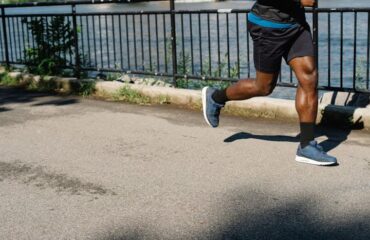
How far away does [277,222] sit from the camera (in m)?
3.76

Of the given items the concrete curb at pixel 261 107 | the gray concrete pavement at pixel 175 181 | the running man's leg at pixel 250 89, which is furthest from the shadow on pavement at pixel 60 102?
the running man's leg at pixel 250 89

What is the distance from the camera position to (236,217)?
3867 mm

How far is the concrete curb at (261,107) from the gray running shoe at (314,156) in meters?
1.31

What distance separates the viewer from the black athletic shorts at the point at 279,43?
488 centimetres

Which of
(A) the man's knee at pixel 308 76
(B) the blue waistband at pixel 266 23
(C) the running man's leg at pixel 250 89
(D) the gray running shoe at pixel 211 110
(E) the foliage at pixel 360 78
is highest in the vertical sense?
(B) the blue waistband at pixel 266 23

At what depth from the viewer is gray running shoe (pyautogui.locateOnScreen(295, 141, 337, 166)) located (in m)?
4.85

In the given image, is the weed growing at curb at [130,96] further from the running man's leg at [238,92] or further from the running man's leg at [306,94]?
the running man's leg at [306,94]

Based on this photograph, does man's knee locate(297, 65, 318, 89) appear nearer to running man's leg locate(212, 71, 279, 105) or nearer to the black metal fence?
running man's leg locate(212, 71, 279, 105)

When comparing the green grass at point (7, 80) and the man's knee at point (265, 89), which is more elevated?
the man's knee at point (265, 89)

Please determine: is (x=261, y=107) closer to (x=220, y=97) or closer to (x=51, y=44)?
(x=220, y=97)

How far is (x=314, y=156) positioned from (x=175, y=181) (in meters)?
1.08

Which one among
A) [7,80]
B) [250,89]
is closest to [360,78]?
[250,89]

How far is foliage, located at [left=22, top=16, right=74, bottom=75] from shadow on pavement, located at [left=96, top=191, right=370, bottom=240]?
6.20m

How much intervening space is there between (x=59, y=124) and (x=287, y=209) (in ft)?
11.4
